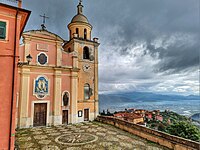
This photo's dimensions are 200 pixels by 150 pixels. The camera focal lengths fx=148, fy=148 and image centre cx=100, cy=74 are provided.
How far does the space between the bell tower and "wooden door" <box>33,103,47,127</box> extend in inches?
113

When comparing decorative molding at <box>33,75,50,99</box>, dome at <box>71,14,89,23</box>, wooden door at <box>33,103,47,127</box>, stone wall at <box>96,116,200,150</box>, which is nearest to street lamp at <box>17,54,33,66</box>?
decorative molding at <box>33,75,50,99</box>

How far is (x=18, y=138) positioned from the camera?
10461mm

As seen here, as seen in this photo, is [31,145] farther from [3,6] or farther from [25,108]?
[3,6]

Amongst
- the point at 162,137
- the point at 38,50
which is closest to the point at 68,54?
the point at 38,50

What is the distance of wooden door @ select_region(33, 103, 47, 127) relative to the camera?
47.9ft

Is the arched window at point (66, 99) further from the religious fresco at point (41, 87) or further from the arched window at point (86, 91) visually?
the arched window at point (86, 91)

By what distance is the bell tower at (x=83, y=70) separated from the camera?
16781 mm

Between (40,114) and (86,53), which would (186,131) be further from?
(40,114)

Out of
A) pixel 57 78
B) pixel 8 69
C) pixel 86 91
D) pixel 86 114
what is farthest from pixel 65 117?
pixel 8 69

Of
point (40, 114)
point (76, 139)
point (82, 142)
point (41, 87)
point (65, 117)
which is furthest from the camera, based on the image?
point (65, 117)

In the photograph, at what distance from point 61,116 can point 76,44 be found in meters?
8.33

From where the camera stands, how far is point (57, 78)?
1590cm

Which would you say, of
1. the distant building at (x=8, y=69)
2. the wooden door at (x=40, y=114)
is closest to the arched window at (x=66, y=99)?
the wooden door at (x=40, y=114)

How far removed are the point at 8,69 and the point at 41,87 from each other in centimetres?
806
